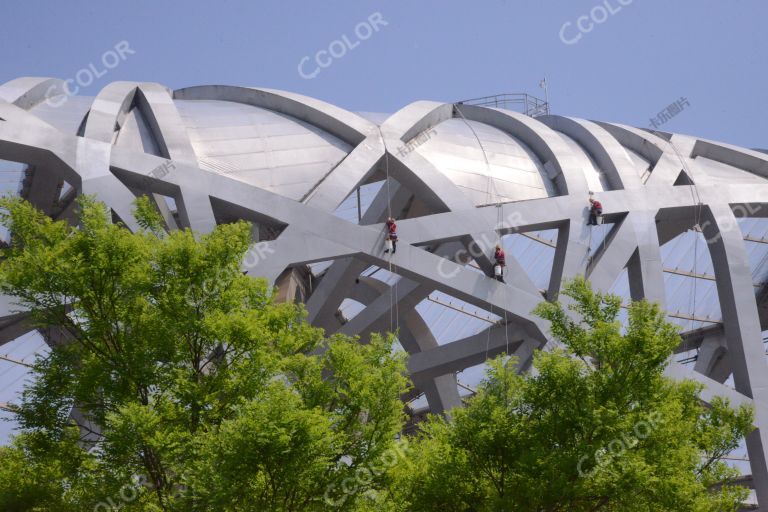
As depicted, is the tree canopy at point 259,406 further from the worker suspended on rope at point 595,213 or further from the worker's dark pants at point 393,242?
the worker suspended on rope at point 595,213

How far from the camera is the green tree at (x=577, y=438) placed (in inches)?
720

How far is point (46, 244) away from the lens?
19.7 meters

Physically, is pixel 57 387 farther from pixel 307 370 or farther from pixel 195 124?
pixel 195 124

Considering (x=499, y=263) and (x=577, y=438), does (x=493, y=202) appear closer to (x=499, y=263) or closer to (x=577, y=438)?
(x=499, y=263)

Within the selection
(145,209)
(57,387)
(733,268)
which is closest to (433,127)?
(733,268)

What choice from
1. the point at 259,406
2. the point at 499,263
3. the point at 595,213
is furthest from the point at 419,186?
the point at 259,406

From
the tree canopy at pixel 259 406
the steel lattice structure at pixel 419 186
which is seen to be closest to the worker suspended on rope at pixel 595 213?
the steel lattice structure at pixel 419 186

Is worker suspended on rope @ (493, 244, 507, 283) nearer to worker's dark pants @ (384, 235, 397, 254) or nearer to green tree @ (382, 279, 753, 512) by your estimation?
worker's dark pants @ (384, 235, 397, 254)

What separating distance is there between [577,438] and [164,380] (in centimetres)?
768

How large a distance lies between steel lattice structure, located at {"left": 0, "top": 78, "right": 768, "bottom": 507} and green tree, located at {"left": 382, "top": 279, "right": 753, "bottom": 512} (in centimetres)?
621

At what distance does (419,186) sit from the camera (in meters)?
29.5

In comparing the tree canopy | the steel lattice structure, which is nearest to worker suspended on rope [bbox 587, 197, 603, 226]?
the steel lattice structure

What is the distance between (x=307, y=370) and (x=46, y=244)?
556cm

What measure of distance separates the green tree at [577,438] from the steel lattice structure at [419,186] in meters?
6.21
